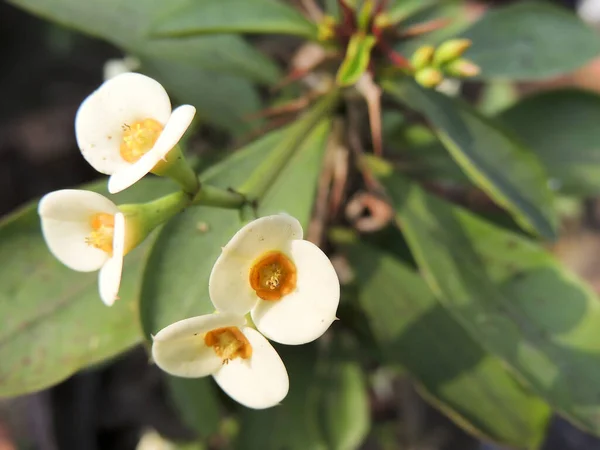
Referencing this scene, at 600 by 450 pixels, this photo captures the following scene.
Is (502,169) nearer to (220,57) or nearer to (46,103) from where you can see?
(220,57)

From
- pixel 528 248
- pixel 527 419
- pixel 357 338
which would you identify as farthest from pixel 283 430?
pixel 528 248

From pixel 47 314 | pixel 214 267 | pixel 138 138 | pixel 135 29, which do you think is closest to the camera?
pixel 214 267

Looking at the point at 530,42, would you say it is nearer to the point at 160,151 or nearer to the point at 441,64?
the point at 441,64

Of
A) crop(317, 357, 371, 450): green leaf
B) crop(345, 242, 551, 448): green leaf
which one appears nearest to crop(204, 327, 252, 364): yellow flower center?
crop(345, 242, 551, 448): green leaf

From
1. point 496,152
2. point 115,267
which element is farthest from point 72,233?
point 496,152

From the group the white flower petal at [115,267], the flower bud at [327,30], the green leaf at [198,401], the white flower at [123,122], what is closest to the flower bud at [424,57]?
the flower bud at [327,30]
